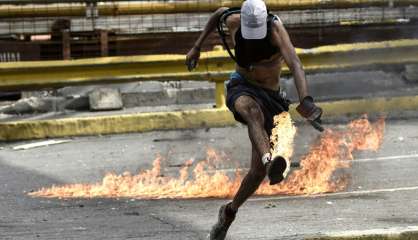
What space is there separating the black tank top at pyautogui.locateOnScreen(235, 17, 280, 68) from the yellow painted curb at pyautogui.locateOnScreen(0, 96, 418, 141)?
542 centimetres

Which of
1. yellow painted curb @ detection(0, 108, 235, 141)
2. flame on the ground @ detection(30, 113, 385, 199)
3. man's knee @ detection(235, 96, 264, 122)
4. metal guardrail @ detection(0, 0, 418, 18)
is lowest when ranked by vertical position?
yellow painted curb @ detection(0, 108, 235, 141)

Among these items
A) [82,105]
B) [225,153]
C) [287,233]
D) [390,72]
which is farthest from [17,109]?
[287,233]

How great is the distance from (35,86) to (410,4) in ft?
19.6

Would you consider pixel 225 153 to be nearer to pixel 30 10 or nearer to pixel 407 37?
pixel 30 10

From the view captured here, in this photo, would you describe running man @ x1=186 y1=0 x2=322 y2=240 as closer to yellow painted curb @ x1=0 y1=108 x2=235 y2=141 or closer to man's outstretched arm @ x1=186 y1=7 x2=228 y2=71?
man's outstretched arm @ x1=186 y1=7 x2=228 y2=71

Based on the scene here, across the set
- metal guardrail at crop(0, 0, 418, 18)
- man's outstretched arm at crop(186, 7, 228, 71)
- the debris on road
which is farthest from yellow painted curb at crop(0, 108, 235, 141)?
man's outstretched arm at crop(186, 7, 228, 71)

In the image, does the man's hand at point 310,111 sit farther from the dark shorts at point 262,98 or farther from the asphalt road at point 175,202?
the asphalt road at point 175,202

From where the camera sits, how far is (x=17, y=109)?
13117 millimetres

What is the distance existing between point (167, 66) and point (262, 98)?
583 cm

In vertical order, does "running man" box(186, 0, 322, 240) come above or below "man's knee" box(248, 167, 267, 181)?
above

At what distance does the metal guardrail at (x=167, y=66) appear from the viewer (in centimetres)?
1138

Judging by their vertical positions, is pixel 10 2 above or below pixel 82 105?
above

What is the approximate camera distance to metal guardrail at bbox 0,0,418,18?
476 inches

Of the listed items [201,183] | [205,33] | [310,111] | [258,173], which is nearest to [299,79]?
[310,111]
